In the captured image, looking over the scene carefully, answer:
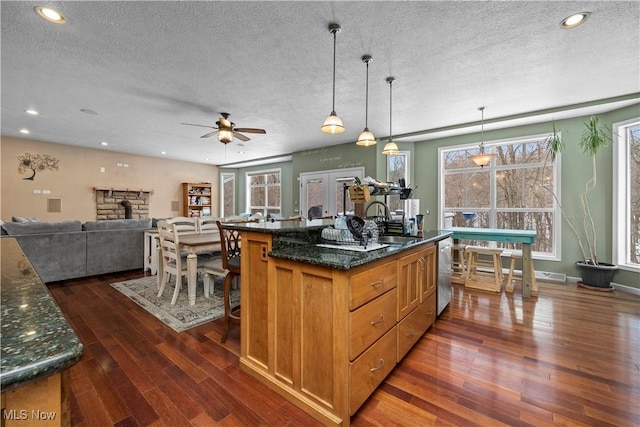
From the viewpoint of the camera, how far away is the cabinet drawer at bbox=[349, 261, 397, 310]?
1508 mm

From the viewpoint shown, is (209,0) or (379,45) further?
(379,45)

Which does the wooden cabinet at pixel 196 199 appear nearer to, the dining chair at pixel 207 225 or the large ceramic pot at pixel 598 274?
the dining chair at pixel 207 225

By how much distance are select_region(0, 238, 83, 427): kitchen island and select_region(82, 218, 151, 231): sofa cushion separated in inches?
192

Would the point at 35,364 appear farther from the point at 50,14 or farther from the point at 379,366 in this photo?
the point at 50,14

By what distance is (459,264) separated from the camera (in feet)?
14.4

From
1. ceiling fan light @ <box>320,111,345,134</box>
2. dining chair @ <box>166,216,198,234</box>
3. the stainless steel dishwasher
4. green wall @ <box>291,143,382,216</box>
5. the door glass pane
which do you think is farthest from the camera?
the door glass pane

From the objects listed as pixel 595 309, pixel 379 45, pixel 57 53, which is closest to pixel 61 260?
pixel 57 53

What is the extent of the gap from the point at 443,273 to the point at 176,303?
313 cm

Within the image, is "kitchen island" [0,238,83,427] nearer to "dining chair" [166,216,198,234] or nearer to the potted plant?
"dining chair" [166,216,198,234]

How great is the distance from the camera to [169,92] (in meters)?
3.51

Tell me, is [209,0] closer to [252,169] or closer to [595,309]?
[595,309]

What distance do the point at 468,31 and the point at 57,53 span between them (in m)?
3.82

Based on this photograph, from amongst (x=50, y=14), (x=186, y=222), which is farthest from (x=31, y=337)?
(x=186, y=222)

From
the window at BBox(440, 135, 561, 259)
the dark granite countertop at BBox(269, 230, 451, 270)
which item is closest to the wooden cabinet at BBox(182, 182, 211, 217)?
Result: the window at BBox(440, 135, 561, 259)
